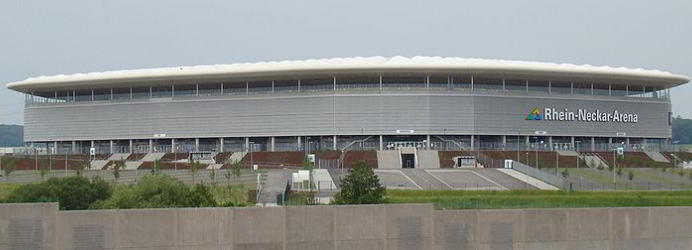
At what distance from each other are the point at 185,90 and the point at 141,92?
22.0 ft

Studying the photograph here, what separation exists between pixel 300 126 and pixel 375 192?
7906cm

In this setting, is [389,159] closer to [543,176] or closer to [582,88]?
[543,176]

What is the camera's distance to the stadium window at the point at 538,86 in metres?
110

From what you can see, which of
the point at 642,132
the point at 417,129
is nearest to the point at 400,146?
the point at 417,129

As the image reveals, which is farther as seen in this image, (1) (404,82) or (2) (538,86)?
(2) (538,86)

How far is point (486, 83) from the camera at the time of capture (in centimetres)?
10812

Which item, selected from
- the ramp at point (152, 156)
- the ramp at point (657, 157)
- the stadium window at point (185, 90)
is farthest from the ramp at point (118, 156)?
the ramp at point (657, 157)

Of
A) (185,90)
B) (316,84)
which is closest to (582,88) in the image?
(316,84)

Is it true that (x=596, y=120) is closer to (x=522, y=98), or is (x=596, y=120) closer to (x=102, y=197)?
(x=522, y=98)

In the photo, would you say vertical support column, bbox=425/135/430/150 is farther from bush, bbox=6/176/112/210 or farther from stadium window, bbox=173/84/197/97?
bush, bbox=6/176/112/210

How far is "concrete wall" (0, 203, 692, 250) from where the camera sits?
1686 centimetres

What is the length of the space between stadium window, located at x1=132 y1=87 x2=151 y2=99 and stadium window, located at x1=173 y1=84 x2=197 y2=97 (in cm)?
411

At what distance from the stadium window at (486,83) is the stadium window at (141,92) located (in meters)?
43.7

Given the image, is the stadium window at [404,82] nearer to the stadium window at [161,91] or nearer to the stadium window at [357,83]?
the stadium window at [357,83]
